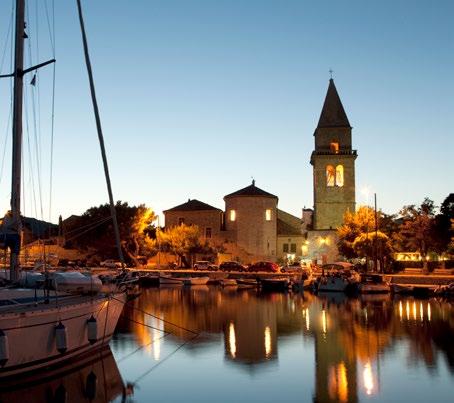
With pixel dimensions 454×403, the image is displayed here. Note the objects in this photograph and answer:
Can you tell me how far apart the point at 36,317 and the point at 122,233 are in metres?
54.2

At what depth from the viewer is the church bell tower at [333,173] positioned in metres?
69.8

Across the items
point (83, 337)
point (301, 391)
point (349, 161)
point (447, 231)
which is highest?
point (349, 161)

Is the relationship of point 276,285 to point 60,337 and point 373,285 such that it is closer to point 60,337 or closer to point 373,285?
point 373,285

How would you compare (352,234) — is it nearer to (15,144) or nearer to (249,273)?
(249,273)

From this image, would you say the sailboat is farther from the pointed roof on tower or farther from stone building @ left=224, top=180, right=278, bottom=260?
the pointed roof on tower

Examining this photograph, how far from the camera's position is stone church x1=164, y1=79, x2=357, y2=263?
69.7m

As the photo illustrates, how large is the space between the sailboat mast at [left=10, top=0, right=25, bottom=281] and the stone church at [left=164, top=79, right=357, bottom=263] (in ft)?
175

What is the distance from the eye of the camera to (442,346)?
21359 millimetres

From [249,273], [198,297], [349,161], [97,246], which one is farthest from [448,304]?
[97,246]

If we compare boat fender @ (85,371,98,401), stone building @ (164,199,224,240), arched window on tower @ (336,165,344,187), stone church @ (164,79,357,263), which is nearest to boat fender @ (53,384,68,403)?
boat fender @ (85,371,98,401)

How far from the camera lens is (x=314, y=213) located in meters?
71.4

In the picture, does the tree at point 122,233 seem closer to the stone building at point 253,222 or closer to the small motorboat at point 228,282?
the stone building at point 253,222

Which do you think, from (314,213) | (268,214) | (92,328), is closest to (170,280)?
(268,214)

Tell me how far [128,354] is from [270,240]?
54.1 meters
